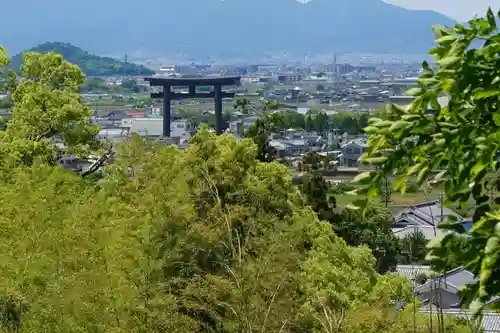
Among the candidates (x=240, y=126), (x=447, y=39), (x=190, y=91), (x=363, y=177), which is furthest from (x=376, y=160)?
(x=240, y=126)

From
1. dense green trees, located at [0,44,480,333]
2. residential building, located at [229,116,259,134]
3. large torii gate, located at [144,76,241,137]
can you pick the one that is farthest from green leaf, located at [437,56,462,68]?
large torii gate, located at [144,76,241,137]

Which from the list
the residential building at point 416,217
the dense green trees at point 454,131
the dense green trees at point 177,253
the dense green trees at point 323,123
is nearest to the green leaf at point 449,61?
the dense green trees at point 454,131

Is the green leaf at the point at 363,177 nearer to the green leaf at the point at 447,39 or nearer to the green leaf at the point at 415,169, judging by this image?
the green leaf at the point at 415,169

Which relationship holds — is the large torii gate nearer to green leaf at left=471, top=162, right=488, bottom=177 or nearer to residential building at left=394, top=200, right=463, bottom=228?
residential building at left=394, top=200, right=463, bottom=228

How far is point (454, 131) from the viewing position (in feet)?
4.72

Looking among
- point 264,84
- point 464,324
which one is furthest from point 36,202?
point 264,84

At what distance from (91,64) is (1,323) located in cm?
11097

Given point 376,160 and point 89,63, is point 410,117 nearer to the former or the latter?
point 376,160

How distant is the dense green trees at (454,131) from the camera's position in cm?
140

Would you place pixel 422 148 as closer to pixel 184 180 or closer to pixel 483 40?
pixel 483 40

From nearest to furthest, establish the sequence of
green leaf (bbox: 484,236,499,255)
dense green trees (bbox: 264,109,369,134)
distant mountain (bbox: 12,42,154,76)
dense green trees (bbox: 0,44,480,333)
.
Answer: green leaf (bbox: 484,236,499,255) < dense green trees (bbox: 0,44,480,333) < dense green trees (bbox: 264,109,369,134) < distant mountain (bbox: 12,42,154,76)

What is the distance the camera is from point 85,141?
33.7ft

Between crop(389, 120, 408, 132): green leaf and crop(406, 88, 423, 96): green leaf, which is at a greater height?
crop(406, 88, 423, 96): green leaf

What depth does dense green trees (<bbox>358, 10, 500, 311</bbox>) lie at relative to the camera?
4.58ft
